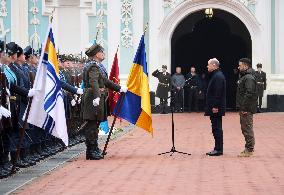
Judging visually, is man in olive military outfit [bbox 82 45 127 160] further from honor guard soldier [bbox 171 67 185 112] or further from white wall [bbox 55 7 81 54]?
white wall [bbox 55 7 81 54]

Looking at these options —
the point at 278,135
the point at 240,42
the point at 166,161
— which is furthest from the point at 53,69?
the point at 240,42

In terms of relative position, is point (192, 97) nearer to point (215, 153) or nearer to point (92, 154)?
point (215, 153)

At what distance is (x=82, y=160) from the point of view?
558 inches

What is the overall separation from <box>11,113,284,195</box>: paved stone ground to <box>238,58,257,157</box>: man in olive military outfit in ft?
0.94

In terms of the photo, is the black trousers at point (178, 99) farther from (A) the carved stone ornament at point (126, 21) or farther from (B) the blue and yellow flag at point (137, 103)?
(B) the blue and yellow flag at point (137, 103)

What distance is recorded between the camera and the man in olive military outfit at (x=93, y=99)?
561 inches

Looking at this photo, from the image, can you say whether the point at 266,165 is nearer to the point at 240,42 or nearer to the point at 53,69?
the point at 53,69

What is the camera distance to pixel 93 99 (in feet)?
46.7

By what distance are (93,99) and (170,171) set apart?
254cm

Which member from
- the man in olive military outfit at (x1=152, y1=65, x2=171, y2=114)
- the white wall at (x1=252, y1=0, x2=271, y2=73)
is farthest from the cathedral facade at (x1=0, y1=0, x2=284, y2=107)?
the man in olive military outfit at (x1=152, y1=65, x2=171, y2=114)

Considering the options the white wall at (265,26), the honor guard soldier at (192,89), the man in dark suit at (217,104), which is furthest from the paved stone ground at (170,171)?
the honor guard soldier at (192,89)

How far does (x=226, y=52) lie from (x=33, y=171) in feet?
75.0

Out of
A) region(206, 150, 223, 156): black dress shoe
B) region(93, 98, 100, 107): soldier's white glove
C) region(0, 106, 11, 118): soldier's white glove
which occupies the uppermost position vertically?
region(93, 98, 100, 107): soldier's white glove

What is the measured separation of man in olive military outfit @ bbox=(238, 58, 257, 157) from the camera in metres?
14.4
